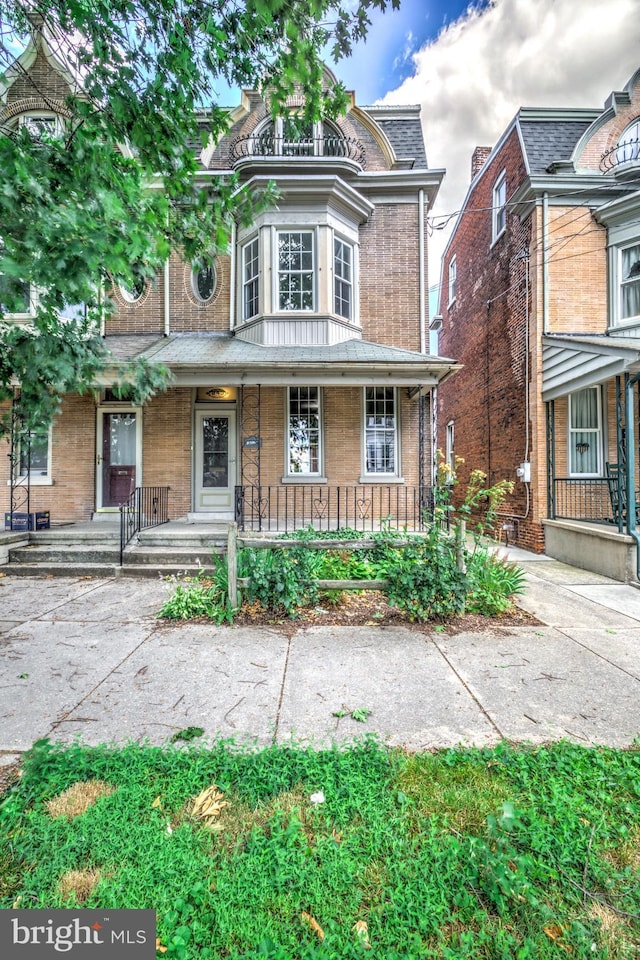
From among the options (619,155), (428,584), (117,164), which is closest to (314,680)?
(428,584)

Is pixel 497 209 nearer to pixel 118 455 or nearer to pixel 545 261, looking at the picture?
pixel 545 261

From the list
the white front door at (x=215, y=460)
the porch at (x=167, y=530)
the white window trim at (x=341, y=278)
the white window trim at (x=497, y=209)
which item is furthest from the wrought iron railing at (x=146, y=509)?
the white window trim at (x=497, y=209)

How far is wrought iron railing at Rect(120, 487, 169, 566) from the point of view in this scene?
28.3 ft

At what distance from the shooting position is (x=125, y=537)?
819 cm

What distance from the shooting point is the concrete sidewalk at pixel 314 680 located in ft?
9.68

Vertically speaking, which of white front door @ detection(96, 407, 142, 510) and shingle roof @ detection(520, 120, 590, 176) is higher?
shingle roof @ detection(520, 120, 590, 176)

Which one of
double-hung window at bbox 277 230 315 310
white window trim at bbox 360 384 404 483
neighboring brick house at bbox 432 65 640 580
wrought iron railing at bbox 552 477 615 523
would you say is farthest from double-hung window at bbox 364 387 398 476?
wrought iron railing at bbox 552 477 615 523

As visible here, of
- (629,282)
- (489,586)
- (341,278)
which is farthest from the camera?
(341,278)

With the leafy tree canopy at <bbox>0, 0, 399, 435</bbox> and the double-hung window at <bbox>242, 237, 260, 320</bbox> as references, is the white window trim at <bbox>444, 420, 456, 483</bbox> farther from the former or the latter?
the leafy tree canopy at <bbox>0, 0, 399, 435</bbox>

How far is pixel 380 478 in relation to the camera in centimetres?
1014

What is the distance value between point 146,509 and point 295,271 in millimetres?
6419

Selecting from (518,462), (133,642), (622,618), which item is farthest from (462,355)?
(133,642)

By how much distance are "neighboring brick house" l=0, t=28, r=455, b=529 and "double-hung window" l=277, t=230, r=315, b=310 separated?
0.03m

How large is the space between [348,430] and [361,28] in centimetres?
702
